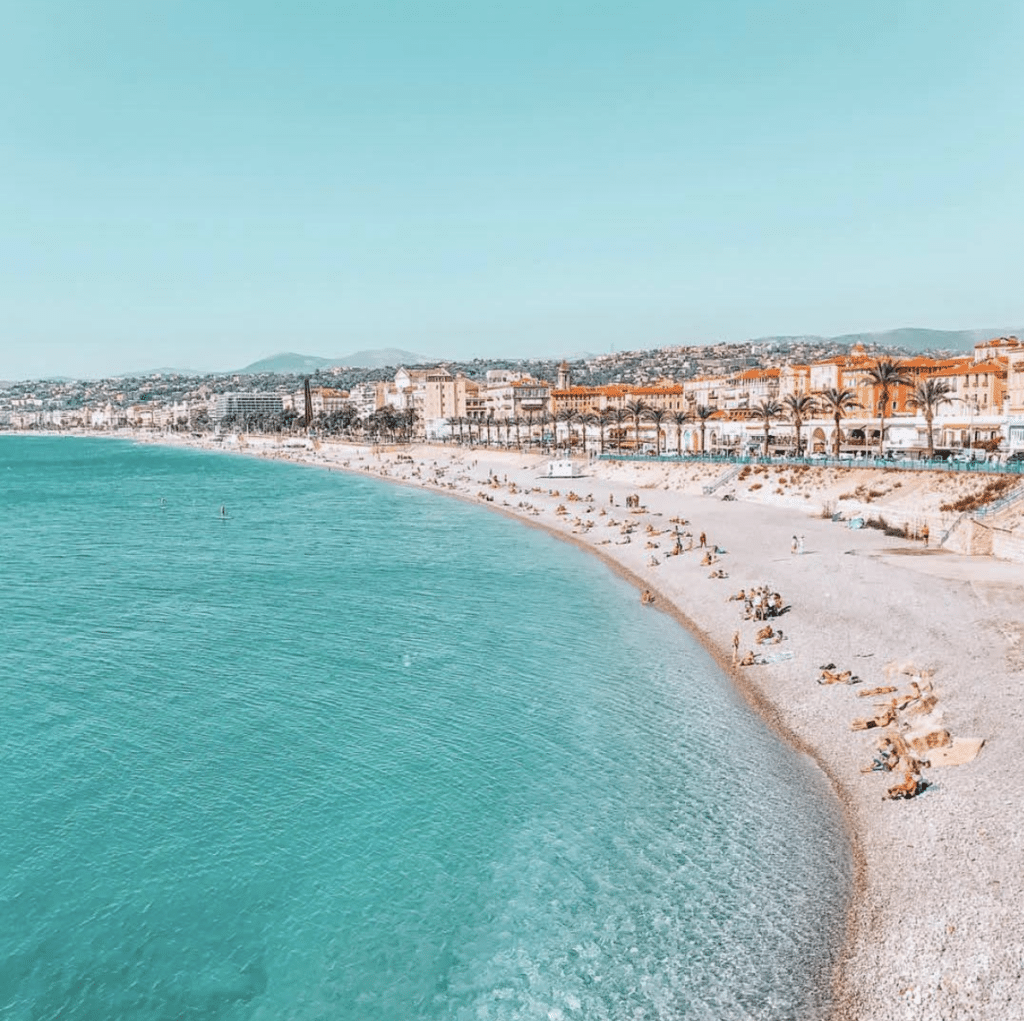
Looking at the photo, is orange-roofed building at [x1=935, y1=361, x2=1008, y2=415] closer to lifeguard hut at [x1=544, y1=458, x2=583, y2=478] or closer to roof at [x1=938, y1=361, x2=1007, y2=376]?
roof at [x1=938, y1=361, x2=1007, y2=376]

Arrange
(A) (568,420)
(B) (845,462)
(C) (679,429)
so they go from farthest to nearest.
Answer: (A) (568,420)
(C) (679,429)
(B) (845,462)

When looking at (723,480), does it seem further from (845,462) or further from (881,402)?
(881,402)

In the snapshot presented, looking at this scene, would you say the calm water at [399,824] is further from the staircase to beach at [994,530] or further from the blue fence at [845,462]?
the blue fence at [845,462]

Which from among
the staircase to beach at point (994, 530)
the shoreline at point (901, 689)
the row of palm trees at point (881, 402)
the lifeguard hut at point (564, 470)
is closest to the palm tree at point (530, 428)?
the lifeguard hut at point (564, 470)

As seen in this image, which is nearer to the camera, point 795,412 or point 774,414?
point 795,412

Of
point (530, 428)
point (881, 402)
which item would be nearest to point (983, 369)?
point (881, 402)

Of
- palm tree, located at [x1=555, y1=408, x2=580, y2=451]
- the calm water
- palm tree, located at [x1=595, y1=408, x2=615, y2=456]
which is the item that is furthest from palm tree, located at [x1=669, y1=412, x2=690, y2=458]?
the calm water
